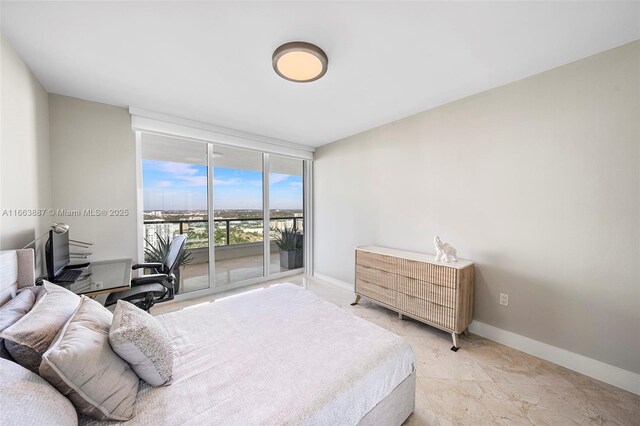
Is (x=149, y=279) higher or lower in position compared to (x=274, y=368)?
higher

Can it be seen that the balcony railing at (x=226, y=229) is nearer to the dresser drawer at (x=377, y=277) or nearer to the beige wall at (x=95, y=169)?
the beige wall at (x=95, y=169)

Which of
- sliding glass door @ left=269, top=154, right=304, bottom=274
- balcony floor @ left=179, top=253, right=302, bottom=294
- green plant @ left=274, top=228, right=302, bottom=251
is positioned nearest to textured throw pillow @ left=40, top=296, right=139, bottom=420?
balcony floor @ left=179, top=253, right=302, bottom=294

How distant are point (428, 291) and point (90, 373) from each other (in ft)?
8.15

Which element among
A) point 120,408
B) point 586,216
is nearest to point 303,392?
point 120,408

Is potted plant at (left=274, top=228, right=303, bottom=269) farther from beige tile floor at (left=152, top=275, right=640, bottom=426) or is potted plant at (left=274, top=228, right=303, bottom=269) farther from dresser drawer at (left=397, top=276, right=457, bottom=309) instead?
beige tile floor at (left=152, top=275, right=640, bottom=426)

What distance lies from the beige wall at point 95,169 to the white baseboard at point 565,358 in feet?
13.3

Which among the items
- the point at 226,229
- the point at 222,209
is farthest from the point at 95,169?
the point at 226,229

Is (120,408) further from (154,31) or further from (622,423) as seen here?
(622,423)

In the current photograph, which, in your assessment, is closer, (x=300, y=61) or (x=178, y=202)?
(x=300, y=61)

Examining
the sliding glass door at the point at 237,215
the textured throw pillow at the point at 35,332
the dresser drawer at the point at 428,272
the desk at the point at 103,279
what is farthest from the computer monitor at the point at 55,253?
the dresser drawer at the point at 428,272

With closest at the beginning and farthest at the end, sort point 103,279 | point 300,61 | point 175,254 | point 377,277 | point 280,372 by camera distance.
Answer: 1. point 280,372
2. point 300,61
3. point 103,279
4. point 175,254
5. point 377,277

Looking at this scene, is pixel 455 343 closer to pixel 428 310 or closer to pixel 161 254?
pixel 428 310

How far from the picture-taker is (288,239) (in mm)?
4500

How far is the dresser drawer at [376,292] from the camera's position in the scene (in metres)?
2.72
